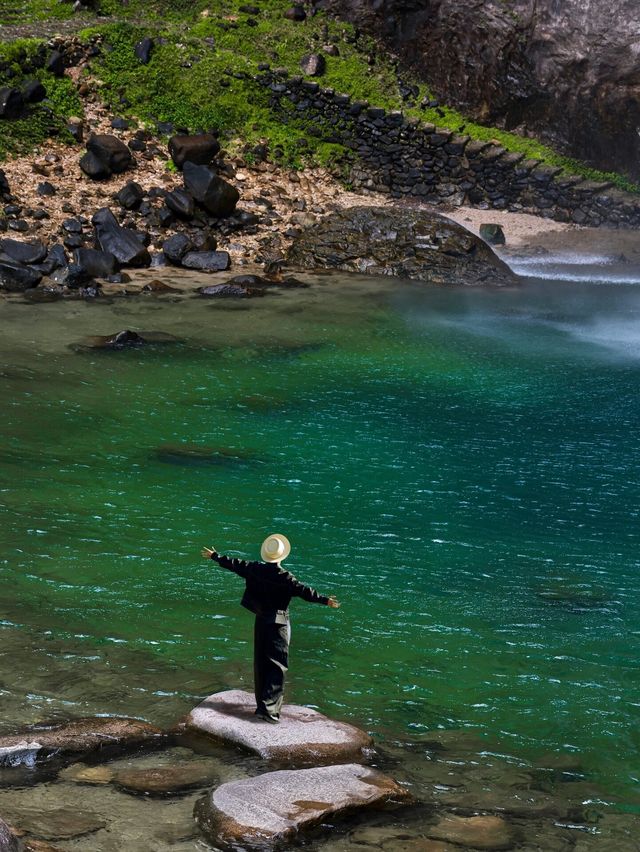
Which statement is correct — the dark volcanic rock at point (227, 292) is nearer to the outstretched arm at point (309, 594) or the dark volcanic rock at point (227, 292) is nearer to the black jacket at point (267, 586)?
the black jacket at point (267, 586)

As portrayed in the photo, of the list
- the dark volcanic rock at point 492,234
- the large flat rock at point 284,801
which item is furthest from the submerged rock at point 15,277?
the large flat rock at point 284,801

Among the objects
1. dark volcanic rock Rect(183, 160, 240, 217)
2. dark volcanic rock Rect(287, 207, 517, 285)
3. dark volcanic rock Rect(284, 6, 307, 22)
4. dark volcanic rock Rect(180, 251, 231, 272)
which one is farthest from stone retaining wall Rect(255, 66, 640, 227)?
dark volcanic rock Rect(180, 251, 231, 272)

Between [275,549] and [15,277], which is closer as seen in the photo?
[275,549]

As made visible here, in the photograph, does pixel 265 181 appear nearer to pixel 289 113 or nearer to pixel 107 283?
pixel 289 113

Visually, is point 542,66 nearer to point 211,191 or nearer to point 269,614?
point 211,191

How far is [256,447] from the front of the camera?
1716 cm

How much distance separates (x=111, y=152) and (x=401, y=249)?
9657 millimetres

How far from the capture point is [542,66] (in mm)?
39156

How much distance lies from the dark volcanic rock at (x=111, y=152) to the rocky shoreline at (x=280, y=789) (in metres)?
27.0

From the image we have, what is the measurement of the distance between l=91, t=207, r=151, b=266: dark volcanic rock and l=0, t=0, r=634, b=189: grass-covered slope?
18.3 feet

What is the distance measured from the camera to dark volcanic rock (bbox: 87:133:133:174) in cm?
3347

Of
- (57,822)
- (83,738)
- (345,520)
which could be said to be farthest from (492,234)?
(57,822)

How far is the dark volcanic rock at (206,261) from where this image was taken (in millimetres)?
30609

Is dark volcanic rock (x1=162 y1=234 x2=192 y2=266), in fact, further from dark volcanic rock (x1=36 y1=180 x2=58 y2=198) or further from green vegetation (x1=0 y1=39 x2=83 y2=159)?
green vegetation (x1=0 y1=39 x2=83 y2=159)
